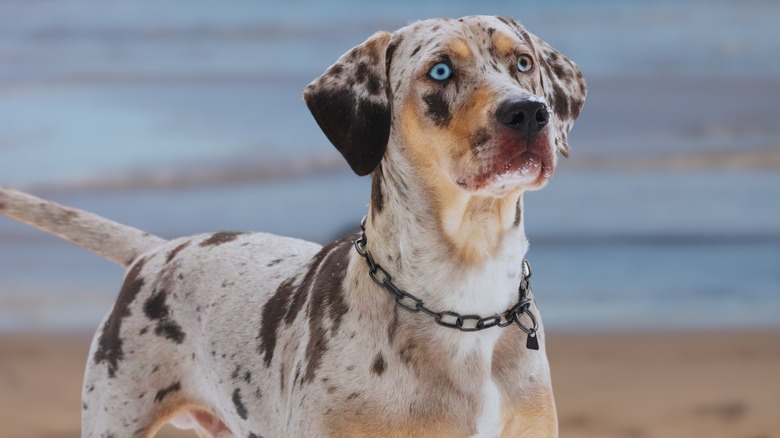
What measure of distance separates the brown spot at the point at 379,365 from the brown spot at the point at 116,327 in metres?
1.02

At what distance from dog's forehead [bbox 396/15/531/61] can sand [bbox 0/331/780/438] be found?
8.99ft

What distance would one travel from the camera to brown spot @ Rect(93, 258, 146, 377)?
358cm

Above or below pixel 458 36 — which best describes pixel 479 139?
below

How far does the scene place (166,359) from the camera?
11.6ft

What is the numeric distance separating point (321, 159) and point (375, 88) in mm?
7063

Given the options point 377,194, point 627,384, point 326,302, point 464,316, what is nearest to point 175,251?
point 326,302

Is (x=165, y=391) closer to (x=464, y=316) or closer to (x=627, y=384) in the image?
(x=464, y=316)

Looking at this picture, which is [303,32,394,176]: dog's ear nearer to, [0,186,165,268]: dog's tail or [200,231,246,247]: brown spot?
[200,231,246,247]: brown spot

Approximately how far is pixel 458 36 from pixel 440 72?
0.12 meters

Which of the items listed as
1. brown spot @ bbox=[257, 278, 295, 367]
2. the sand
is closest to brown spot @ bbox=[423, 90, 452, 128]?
brown spot @ bbox=[257, 278, 295, 367]

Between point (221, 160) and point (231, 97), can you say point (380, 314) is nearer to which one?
point (221, 160)

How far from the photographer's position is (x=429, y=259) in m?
2.99

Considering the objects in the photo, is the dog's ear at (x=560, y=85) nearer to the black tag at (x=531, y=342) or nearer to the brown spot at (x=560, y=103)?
the brown spot at (x=560, y=103)

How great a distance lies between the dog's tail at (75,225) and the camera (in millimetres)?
3904
